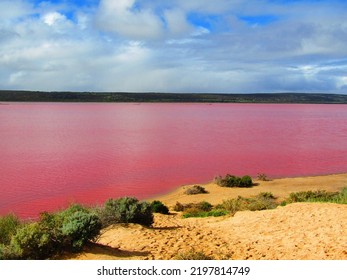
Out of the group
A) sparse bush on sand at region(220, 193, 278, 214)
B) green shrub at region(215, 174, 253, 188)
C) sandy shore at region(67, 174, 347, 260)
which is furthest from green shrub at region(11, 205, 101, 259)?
green shrub at region(215, 174, 253, 188)

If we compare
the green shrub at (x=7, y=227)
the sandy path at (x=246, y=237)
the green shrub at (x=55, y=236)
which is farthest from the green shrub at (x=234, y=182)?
the green shrub at (x=55, y=236)

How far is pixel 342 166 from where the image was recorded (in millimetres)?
33188

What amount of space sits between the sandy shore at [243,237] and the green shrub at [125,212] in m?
0.37

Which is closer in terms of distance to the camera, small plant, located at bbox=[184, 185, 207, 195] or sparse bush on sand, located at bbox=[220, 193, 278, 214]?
sparse bush on sand, located at bbox=[220, 193, 278, 214]

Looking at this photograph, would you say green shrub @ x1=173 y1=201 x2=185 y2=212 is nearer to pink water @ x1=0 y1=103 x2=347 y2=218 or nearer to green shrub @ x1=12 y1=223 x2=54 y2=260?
pink water @ x1=0 y1=103 x2=347 y2=218

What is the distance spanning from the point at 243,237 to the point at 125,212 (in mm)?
3543

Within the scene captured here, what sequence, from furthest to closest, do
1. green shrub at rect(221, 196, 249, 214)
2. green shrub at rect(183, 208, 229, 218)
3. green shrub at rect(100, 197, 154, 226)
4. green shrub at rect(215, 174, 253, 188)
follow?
green shrub at rect(215, 174, 253, 188), green shrub at rect(221, 196, 249, 214), green shrub at rect(183, 208, 229, 218), green shrub at rect(100, 197, 154, 226)

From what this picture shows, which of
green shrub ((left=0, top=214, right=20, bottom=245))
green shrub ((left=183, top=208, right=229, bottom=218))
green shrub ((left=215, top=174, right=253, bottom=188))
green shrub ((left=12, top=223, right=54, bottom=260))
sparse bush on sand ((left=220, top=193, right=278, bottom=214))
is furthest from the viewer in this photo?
green shrub ((left=215, top=174, right=253, bottom=188))

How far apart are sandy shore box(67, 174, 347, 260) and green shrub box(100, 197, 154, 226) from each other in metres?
0.37

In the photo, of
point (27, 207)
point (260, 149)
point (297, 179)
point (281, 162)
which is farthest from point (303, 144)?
point (27, 207)

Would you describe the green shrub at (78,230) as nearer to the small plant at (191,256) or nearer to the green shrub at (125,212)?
the small plant at (191,256)

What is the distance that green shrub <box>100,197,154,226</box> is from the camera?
12312mm

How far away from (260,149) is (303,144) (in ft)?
25.9

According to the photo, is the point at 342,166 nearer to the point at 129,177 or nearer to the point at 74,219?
the point at 129,177
